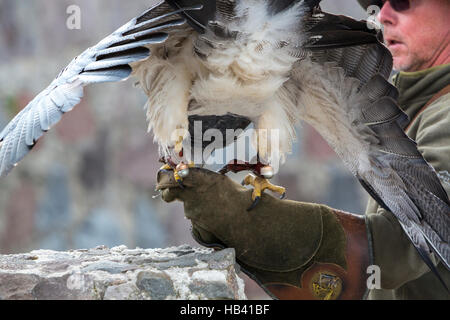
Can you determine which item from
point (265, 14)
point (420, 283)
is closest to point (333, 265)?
point (420, 283)

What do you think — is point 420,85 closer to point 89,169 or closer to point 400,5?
point 400,5

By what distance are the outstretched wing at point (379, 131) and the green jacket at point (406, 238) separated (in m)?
0.05

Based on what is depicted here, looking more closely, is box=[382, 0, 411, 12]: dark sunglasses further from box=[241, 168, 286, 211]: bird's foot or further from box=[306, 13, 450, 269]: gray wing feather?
box=[241, 168, 286, 211]: bird's foot

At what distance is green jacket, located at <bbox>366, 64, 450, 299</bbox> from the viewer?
1.62m

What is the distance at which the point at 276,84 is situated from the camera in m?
1.73

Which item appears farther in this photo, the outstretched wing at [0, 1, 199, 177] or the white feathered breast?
the white feathered breast

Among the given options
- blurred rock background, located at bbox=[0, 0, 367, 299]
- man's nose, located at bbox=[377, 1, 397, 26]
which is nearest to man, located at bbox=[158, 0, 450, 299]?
man's nose, located at bbox=[377, 1, 397, 26]

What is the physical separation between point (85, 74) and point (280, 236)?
66 cm

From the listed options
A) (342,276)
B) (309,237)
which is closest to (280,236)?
(309,237)

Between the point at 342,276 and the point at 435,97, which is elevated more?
the point at 435,97

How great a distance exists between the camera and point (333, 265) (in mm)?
1642

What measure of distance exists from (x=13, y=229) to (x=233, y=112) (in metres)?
2.42

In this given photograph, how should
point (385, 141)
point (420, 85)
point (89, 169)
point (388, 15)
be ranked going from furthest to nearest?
point (89, 169), point (388, 15), point (420, 85), point (385, 141)

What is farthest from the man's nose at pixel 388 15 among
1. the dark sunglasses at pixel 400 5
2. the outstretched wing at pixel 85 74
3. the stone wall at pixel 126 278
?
the stone wall at pixel 126 278
